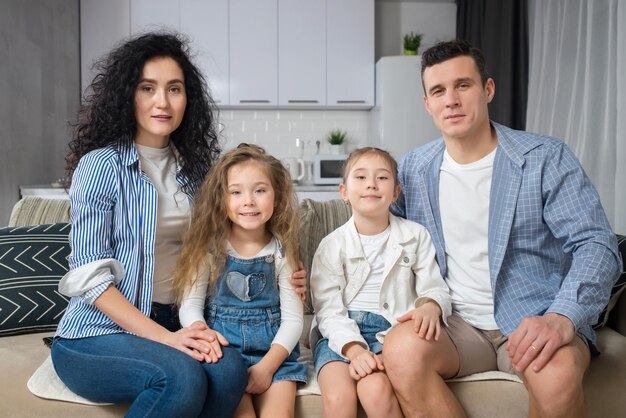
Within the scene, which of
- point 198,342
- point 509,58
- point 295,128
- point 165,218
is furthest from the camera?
point 295,128

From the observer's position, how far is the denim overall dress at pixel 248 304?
1.53 metres

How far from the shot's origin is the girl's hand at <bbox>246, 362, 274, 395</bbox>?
1.41 meters

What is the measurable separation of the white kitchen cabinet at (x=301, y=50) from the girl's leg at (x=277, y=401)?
3.29m

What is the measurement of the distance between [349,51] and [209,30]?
1042 mm

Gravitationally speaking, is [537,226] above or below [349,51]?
below

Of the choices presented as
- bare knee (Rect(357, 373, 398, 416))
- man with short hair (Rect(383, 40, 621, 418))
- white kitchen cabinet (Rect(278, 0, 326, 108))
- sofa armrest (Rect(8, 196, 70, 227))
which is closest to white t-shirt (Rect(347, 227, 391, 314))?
man with short hair (Rect(383, 40, 621, 418))

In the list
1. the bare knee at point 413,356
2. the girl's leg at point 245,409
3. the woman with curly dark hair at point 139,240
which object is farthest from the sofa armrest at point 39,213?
the bare knee at point 413,356

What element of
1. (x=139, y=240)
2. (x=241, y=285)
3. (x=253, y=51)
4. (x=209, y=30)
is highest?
(x=209, y=30)

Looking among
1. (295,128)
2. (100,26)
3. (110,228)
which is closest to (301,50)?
(295,128)

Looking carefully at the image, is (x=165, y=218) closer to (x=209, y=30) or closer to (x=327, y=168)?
(x=327, y=168)

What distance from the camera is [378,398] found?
4.47 feet

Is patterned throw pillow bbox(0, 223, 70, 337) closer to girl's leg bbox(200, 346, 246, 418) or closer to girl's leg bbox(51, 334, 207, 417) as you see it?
girl's leg bbox(51, 334, 207, 417)

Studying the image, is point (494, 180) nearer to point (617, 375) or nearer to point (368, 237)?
point (368, 237)

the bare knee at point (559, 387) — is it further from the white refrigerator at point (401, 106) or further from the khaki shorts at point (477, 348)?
the white refrigerator at point (401, 106)
